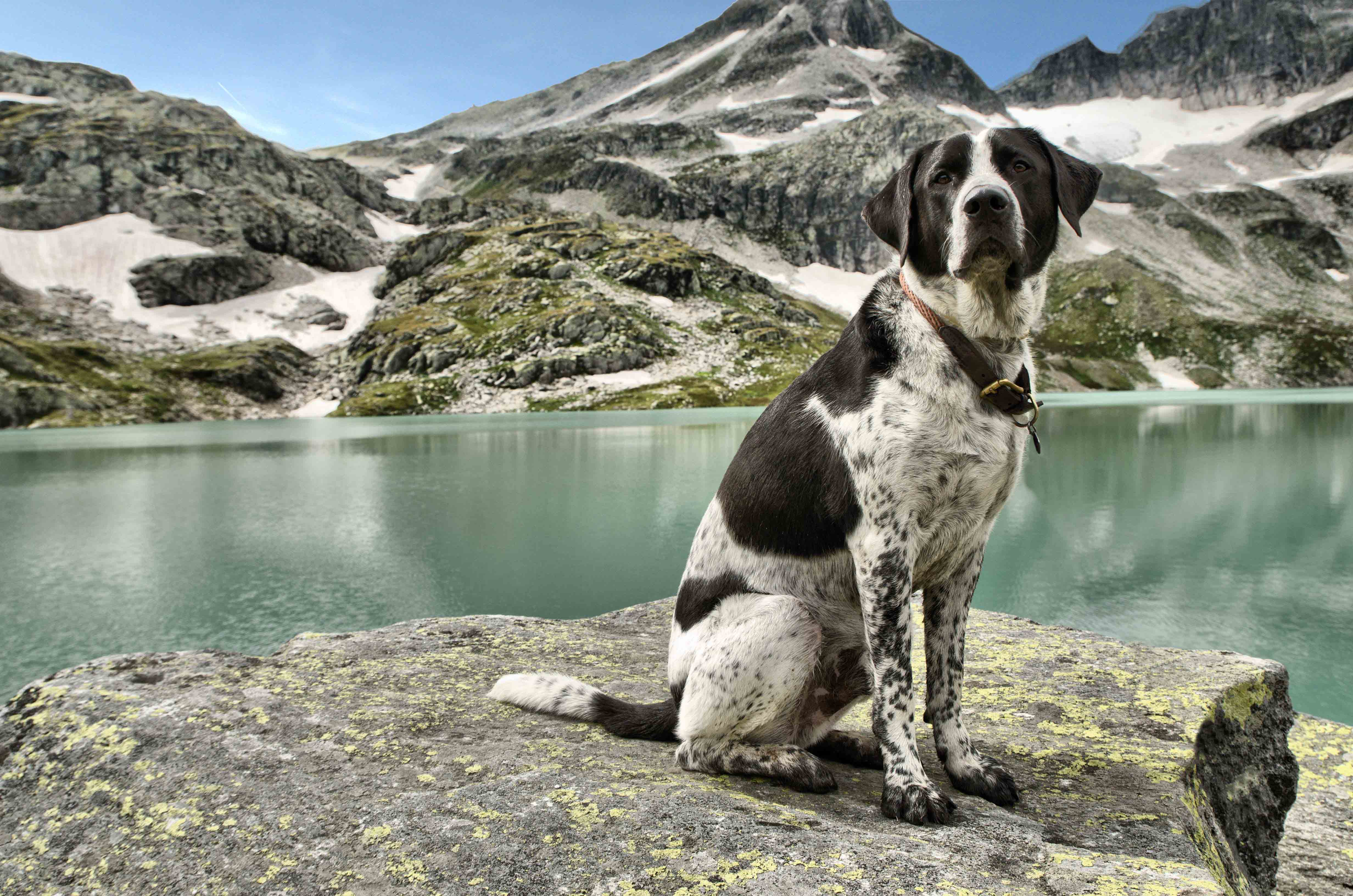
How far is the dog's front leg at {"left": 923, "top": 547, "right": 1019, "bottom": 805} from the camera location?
3.64 m

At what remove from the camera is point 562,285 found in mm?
124312

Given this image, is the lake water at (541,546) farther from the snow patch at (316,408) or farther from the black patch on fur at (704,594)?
the snow patch at (316,408)

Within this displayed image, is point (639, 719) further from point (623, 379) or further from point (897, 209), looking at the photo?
point (623, 379)

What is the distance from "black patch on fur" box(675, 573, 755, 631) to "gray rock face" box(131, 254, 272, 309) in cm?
16360

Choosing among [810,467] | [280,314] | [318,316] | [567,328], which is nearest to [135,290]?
[280,314]

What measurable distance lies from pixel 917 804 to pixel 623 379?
10085cm

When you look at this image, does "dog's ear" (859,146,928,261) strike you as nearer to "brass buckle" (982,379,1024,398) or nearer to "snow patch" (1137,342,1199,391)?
"brass buckle" (982,379,1024,398)

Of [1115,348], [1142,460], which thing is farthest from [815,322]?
[1142,460]

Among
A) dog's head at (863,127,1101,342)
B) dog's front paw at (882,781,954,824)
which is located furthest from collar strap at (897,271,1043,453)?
dog's front paw at (882,781,954,824)

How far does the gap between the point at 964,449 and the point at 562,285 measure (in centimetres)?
12615

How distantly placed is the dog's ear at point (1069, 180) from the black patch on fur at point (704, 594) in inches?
101

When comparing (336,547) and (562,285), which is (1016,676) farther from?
(562,285)

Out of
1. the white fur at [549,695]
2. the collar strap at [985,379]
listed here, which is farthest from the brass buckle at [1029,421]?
the white fur at [549,695]

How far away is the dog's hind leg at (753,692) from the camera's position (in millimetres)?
3566
